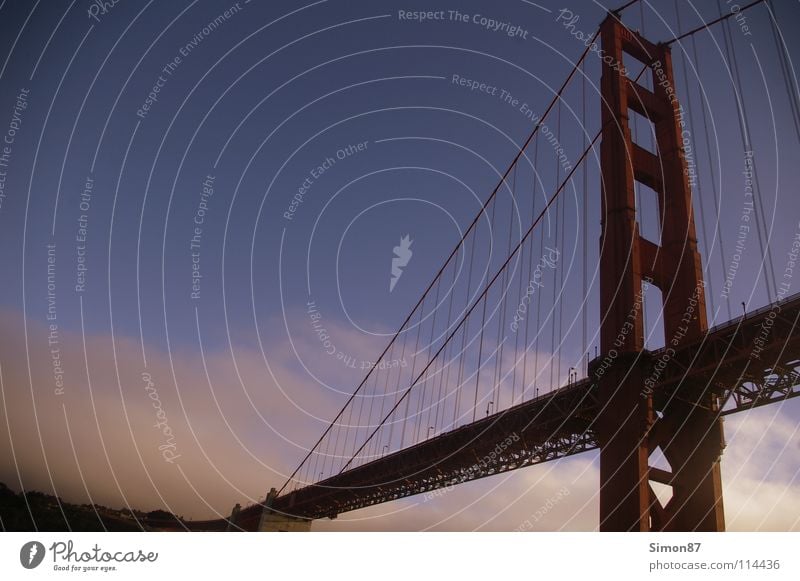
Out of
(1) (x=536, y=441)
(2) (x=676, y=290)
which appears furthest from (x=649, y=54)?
(1) (x=536, y=441)

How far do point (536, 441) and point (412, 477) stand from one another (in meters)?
13.7
